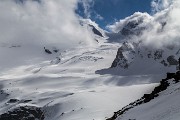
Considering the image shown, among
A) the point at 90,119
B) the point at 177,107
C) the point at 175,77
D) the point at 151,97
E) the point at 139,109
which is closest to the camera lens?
the point at 177,107

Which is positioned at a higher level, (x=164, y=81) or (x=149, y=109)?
(x=164, y=81)

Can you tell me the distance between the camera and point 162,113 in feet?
173

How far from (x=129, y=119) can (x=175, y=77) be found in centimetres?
2155

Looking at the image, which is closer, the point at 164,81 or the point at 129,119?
the point at 129,119

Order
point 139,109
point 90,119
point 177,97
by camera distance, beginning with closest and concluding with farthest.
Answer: point 177,97, point 139,109, point 90,119

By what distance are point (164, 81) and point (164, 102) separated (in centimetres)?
2416

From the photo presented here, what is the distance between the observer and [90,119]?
502ft

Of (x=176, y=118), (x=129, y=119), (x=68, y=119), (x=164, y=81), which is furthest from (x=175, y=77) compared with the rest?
(x=68, y=119)

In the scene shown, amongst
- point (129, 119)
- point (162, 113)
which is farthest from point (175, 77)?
point (162, 113)

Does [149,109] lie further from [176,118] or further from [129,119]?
[176,118]

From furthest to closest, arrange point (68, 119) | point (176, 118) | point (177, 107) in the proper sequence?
point (68, 119) → point (177, 107) → point (176, 118)

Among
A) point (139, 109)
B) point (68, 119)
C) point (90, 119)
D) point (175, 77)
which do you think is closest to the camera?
point (139, 109)

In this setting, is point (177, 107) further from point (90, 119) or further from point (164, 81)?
point (90, 119)

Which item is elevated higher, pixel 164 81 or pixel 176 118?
pixel 164 81
